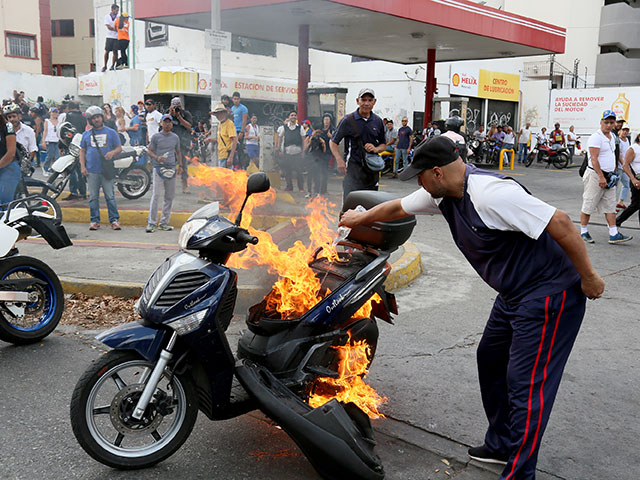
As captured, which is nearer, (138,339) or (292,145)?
(138,339)

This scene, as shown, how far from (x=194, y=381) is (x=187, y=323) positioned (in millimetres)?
353

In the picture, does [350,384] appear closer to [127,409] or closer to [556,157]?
[127,409]

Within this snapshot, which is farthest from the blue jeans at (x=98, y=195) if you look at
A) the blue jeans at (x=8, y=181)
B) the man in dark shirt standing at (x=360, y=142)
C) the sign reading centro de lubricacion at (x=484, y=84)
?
the sign reading centro de lubricacion at (x=484, y=84)

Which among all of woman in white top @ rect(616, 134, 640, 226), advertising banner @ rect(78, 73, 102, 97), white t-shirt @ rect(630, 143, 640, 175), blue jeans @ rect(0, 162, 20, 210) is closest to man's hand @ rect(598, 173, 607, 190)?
woman in white top @ rect(616, 134, 640, 226)

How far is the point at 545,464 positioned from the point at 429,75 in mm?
18947

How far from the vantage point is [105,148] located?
32.4 feet

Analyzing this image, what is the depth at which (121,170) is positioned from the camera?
12.7 meters

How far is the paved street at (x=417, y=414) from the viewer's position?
3324 millimetres

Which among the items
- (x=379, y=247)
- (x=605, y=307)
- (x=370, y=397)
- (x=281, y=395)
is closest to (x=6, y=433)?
(x=281, y=395)

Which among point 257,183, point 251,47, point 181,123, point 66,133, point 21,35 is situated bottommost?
point 257,183

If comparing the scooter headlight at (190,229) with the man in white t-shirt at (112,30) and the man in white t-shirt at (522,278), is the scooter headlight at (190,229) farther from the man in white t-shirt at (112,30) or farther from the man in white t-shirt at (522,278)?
the man in white t-shirt at (112,30)

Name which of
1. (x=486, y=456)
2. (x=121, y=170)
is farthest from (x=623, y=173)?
(x=486, y=456)

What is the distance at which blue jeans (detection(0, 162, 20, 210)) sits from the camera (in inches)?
303

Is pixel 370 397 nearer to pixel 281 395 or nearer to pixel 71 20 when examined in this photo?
pixel 281 395
